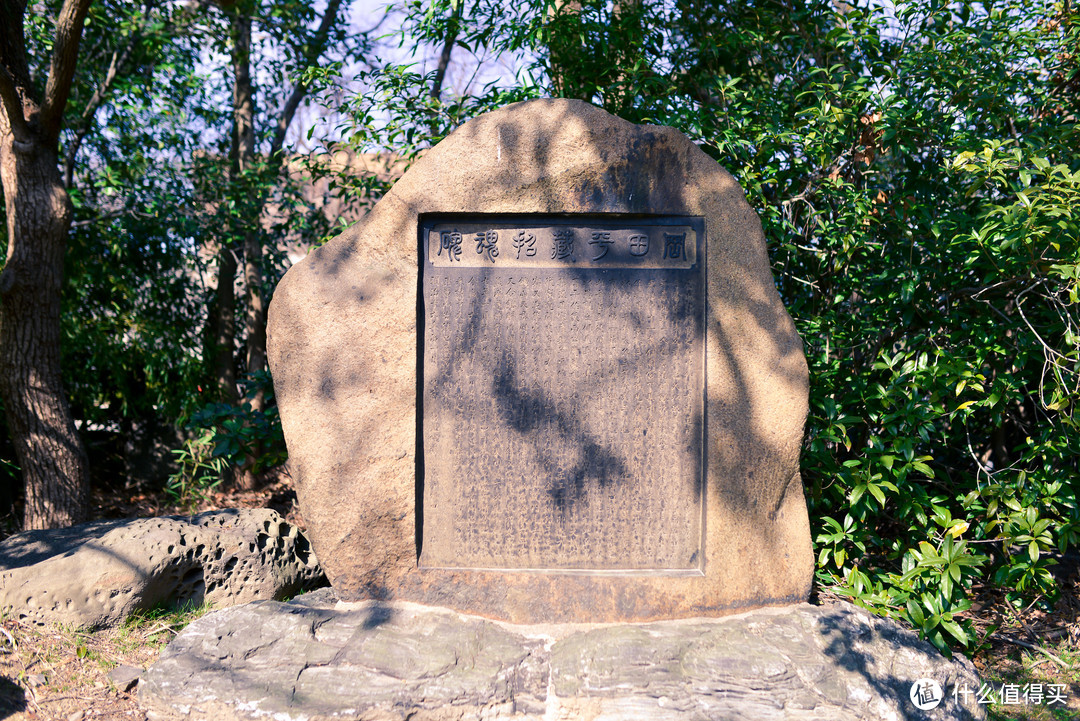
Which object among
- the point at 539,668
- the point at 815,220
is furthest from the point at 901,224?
the point at 539,668

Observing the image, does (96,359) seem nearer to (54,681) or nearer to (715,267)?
(54,681)

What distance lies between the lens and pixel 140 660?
2680 mm

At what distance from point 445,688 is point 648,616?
0.86 metres

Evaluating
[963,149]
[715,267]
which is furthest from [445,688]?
[963,149]

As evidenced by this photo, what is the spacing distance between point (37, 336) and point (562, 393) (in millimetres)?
3113

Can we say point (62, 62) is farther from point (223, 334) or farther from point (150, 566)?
point (150, 566)

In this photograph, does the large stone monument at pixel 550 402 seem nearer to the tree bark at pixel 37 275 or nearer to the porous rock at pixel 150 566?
the porous rock at pixel 150 566

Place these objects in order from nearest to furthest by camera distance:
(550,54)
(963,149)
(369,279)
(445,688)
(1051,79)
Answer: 1. (445,688)
2. (369,279)
3. (963,149)
4. (1051,79)
5. (550,54)

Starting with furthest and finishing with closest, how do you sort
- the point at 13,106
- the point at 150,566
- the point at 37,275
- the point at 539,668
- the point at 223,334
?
the point at 223,334
the point at 37,275
the point at 13,106
the point at 150,566
the point at 539,668

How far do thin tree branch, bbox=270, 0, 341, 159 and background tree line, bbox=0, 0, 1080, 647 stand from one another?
144mm

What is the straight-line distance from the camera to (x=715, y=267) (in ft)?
8.89

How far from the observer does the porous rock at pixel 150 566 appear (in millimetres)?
2768

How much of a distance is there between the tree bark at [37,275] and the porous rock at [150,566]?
0.84 metres

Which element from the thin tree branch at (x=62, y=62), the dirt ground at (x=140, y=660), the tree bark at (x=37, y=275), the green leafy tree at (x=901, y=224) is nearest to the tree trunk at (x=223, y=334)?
the tree bark at (x=37, y=275)
